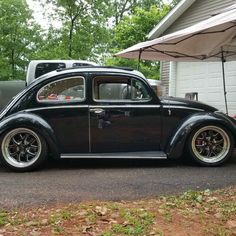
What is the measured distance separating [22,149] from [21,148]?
2cm

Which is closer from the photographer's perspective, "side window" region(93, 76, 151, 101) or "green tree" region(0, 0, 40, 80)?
"side window" region(93, 76, 151, 101)

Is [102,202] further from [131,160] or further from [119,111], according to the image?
[131,160]

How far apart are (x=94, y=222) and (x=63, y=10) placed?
22.4 m

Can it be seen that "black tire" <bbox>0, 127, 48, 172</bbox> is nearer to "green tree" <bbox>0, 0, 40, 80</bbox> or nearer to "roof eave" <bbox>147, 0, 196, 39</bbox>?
"roof eave" <bbox>147, 0, 196, 39</bbox>

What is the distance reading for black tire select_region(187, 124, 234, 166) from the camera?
7148mm

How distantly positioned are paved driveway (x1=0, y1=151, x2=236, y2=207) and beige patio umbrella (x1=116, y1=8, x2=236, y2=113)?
2424 mm

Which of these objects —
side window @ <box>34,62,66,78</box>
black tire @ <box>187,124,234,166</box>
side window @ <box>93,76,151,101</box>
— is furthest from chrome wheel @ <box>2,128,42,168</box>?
side window @ <box>34,62,66,78</box>

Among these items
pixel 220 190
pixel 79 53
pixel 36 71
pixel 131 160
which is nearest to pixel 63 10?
pixel 79 53

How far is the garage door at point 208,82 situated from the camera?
45.6 feet

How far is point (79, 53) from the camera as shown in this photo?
85.8ft

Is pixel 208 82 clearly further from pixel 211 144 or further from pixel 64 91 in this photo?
pixel 64 91

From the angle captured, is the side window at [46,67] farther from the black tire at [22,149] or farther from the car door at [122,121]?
the black tire at [22,149]

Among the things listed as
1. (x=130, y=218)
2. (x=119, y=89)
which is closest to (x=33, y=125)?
(x=119, y=89)

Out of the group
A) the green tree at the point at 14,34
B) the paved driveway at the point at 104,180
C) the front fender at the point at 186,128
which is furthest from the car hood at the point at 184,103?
the green tree at the point at 14,34
